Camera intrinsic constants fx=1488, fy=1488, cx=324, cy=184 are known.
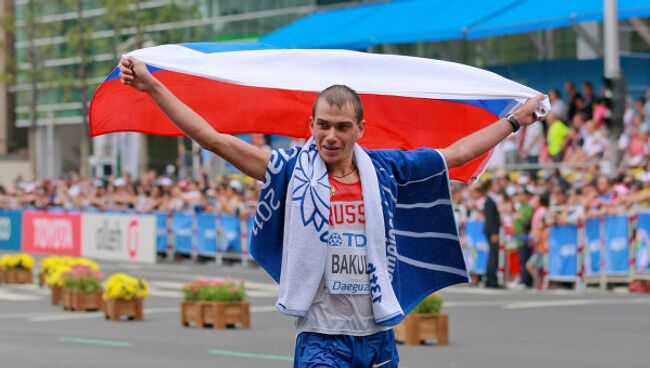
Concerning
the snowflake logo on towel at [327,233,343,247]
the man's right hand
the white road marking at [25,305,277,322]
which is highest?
the man's right hand

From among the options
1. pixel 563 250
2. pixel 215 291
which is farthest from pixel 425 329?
pixel 563 250

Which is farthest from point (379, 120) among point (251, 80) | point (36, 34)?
point (36, 34)

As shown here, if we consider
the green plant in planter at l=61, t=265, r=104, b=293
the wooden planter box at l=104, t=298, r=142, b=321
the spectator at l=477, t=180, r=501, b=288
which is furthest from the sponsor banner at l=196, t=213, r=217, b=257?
the wooden planter box at l=104, t=298, r=142, b=321

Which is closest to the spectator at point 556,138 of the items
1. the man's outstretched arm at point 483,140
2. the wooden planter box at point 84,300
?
the wooden planter box at point 84,300

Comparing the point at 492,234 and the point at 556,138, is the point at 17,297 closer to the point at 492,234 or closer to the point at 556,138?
the point at 492,234

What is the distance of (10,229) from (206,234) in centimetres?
973

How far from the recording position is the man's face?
20.6ft

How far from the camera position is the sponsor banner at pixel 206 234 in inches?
1325

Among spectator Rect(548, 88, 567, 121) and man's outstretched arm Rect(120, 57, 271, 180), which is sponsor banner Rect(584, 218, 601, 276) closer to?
spectator Rect(548, 88, 567, 121)

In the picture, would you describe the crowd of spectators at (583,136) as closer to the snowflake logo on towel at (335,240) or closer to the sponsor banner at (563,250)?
the sponsor banner at (563,250)

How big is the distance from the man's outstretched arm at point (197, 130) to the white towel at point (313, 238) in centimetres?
19

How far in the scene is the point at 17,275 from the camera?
2789cm

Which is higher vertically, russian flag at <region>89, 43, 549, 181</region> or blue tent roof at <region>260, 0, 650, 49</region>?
blue tent roof at <region>260, 0, 650, 49</region>

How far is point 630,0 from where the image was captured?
99.0 feet
